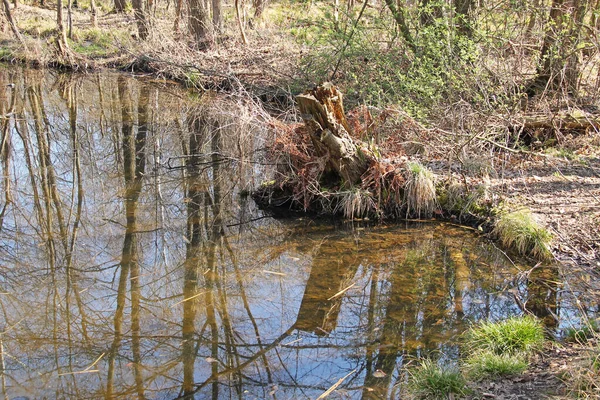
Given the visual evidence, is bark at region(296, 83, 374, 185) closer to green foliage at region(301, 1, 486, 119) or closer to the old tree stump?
the old tree stump

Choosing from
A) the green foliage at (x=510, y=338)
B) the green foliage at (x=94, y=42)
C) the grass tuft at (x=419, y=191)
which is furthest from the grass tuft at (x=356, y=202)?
the green foliage at (x=94, y=42)

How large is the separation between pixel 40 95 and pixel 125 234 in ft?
33.4

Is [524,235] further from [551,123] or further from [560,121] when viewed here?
[560,121]

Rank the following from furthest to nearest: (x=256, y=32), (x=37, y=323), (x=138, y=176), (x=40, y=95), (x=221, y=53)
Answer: (x=256, y=32), (x=221, y=53), (x=40, y=95), (x=138, y=176), (x=37, y=323)

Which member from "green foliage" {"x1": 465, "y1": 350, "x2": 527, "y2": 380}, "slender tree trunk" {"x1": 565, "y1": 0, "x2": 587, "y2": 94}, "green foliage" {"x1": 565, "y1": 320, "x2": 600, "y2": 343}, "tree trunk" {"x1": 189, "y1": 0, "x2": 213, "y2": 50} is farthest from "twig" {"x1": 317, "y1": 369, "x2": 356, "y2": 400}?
"tree trunk" {"x1": 189, "y1": 0, "x2": 213, "y2": 50}

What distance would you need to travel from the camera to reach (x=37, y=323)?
594 centimetres

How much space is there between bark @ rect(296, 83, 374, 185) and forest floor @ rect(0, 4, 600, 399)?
2.04 m

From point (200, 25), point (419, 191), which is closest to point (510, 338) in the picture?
point (419, 191)

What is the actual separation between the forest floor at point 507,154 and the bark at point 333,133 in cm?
204

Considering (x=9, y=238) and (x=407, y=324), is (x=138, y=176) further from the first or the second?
(x=407, y=324)

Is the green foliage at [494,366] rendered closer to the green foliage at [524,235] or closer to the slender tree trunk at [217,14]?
the green foliage at [524,235]

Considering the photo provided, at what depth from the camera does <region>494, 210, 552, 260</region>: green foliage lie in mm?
7293

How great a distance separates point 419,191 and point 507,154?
2.18m

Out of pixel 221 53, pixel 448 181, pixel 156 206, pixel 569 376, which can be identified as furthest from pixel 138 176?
pixel 221 53
